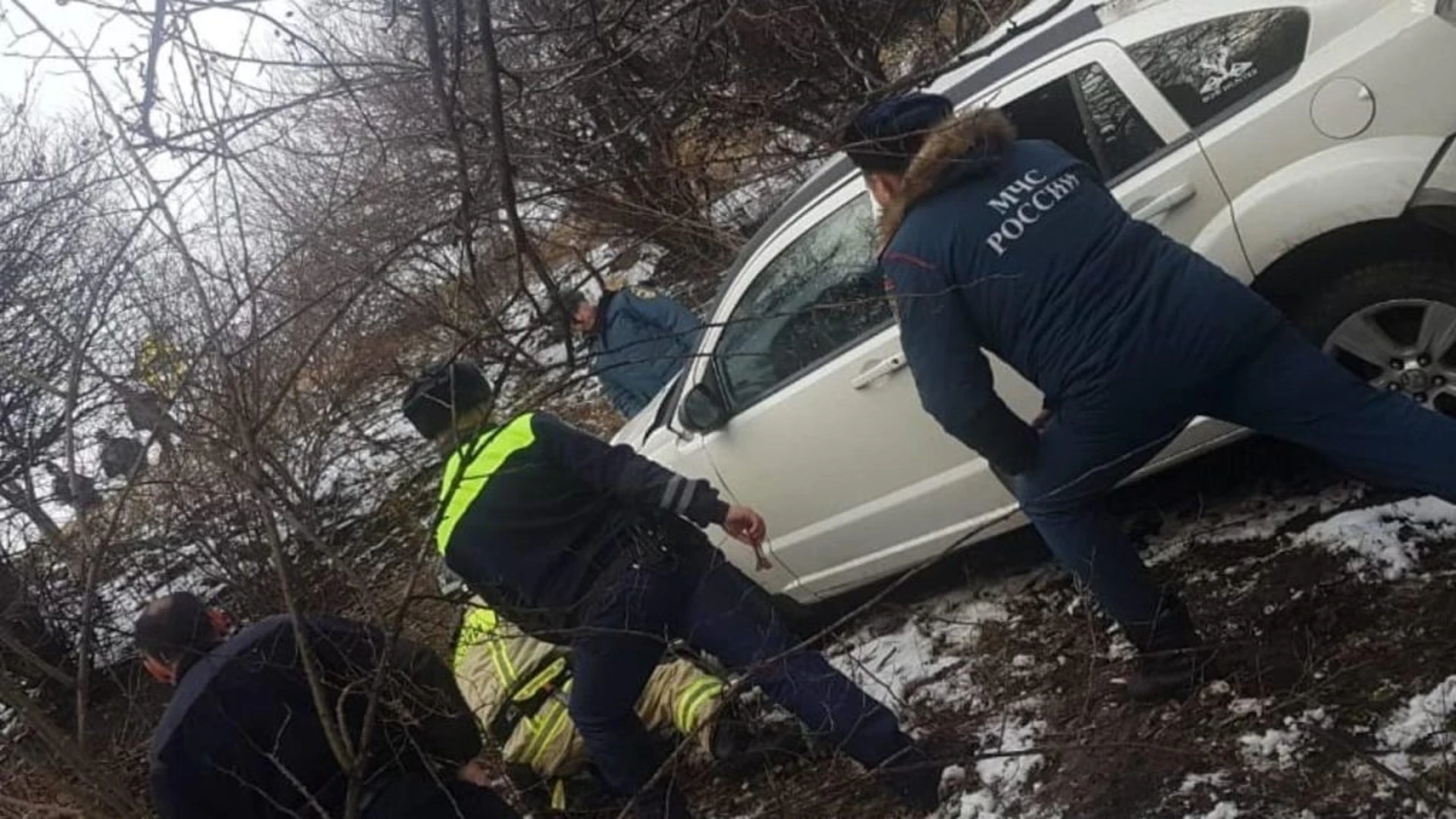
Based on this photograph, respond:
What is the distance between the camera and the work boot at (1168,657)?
11.6 feet

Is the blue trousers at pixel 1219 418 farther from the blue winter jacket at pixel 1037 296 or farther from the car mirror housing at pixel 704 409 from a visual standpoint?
the car mirror housing at pixel 704 409

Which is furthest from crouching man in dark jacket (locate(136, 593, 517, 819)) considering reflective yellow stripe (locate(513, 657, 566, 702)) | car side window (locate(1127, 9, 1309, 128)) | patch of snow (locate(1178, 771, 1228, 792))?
car side window (locate(1127, 9, 1309, 128))

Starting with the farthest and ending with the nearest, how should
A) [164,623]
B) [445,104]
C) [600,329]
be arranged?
[600,329], [164,623], [445,104]

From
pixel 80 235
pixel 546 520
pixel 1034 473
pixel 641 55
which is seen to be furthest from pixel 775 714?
pixel 80 235

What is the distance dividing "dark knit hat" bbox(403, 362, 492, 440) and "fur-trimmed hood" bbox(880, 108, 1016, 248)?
122cm

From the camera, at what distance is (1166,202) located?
3961 mm

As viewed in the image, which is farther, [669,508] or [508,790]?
[508,790]

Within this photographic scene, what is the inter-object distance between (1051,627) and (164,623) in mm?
2796

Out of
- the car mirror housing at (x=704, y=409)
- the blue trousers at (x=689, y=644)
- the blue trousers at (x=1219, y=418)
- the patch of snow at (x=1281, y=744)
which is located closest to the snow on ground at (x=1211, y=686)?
the patch of snow at (x=1281, y=744)

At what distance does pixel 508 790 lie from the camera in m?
4.93

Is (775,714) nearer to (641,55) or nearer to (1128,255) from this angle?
(1128,255)

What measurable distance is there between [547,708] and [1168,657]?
7.28ft

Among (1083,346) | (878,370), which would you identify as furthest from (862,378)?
(1083,346)

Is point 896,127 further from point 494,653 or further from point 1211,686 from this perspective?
point 494,653
